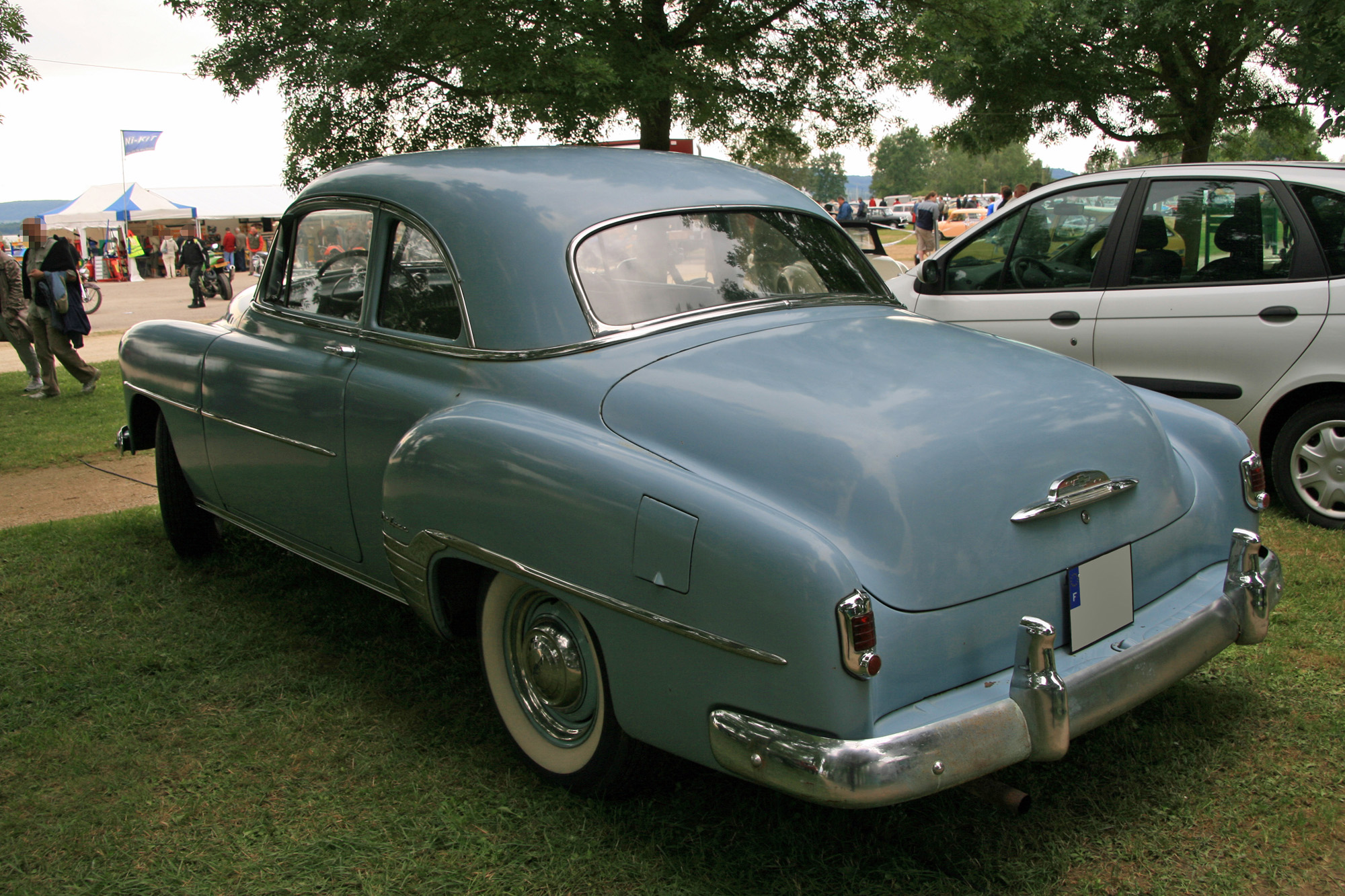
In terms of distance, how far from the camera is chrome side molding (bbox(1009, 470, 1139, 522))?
2367mm

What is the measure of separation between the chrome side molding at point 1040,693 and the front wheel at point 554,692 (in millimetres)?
948

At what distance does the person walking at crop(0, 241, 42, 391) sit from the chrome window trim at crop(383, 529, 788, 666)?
330 inches

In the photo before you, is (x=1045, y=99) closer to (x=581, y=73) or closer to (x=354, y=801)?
(x=581, y=73)

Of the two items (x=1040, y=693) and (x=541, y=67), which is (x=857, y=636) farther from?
(x=541, y=67)

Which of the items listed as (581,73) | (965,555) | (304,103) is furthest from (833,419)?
(304,103)

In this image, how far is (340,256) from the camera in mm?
3748

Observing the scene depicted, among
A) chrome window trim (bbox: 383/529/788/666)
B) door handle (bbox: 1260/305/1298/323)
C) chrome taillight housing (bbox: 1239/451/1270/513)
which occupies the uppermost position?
door handle (bbox: 1260/305/1298/323)

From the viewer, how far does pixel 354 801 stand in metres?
2.86

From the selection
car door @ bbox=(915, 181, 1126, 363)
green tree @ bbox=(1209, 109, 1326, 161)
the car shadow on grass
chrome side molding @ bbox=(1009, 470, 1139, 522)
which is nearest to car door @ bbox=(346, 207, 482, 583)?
the car shadow on grass

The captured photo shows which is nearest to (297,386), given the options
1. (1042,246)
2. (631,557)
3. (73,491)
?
(631,557)

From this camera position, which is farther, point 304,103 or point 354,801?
point 304,103

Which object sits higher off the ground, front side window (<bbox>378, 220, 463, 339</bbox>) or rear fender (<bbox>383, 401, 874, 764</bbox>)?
front side window (<bbox>378, 220, 463, 339</bbox>)

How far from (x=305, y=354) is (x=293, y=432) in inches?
10.9

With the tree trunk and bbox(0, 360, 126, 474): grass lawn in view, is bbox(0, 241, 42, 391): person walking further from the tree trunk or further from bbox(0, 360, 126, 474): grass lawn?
the tree trunk
